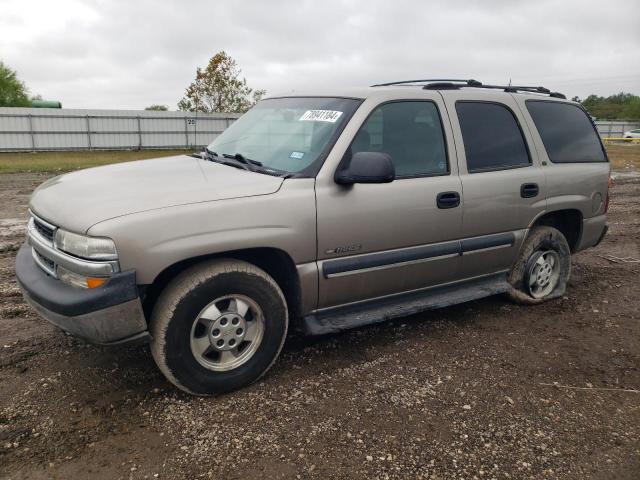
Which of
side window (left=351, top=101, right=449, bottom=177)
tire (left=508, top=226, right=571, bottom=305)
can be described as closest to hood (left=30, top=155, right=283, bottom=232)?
side window (left=351, top=101, right=449, bottom=177)

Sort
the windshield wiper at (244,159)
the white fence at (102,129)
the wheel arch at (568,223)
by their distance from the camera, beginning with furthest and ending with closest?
the white fence at (102,129) → the wheel arch at (568,223) → the windshield wiper at (244,159)

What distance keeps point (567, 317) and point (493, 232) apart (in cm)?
117

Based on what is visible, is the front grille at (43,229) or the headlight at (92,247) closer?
the headlight at (92,247)

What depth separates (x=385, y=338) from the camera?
4.07m

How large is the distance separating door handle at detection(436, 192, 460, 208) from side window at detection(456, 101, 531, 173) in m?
0.30

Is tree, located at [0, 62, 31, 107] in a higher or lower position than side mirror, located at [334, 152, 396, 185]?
higher

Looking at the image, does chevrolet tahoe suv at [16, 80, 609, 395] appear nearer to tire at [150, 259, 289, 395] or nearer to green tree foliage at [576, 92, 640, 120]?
tire at [150, 259, 289, 395]

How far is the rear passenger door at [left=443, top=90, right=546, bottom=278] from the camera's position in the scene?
4.04m

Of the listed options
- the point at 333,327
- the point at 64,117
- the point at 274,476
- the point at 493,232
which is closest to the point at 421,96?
the point at 493,232

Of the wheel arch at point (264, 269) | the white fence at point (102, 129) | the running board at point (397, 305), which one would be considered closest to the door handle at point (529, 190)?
the running board at point (397, 305)

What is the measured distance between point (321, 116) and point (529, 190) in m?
1.92

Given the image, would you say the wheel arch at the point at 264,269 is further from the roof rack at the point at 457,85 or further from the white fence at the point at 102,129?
the white fence at the point at 102,129

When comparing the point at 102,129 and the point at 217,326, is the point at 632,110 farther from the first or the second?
the point at 217,326

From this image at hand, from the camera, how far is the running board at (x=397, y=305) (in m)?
3.49
